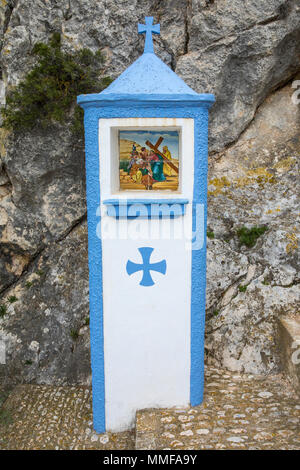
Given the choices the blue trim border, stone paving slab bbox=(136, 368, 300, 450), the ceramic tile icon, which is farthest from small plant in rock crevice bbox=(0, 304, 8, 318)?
the ceramic tile icon

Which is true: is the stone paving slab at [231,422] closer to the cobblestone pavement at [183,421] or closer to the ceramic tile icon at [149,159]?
the cobblestone pavement at [183,421]

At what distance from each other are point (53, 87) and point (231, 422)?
16.9 ft

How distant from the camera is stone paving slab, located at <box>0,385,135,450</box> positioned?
447 centimetres

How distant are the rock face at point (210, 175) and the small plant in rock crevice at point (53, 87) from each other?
0.20m

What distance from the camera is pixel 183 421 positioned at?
13.9ft

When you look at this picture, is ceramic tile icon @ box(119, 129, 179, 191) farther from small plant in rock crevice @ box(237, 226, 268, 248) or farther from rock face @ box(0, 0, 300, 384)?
small plant in rock crevice @ box(237, 226, 268, 248)

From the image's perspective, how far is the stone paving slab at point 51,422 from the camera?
176 inches

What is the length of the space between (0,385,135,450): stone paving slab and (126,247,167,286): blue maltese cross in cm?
183

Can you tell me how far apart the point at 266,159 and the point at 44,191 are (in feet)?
12.1

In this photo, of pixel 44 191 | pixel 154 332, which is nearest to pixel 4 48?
pixel 44 191

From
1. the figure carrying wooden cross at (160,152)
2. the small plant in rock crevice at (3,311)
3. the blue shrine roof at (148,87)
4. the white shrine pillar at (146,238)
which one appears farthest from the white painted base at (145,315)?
the small plant in rock crevice at (3,311)

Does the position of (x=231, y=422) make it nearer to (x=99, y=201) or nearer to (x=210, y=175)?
(x=99, y=201)

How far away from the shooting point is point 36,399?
5523 mm

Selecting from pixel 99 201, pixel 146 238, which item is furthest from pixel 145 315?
A: pixel 99 201
